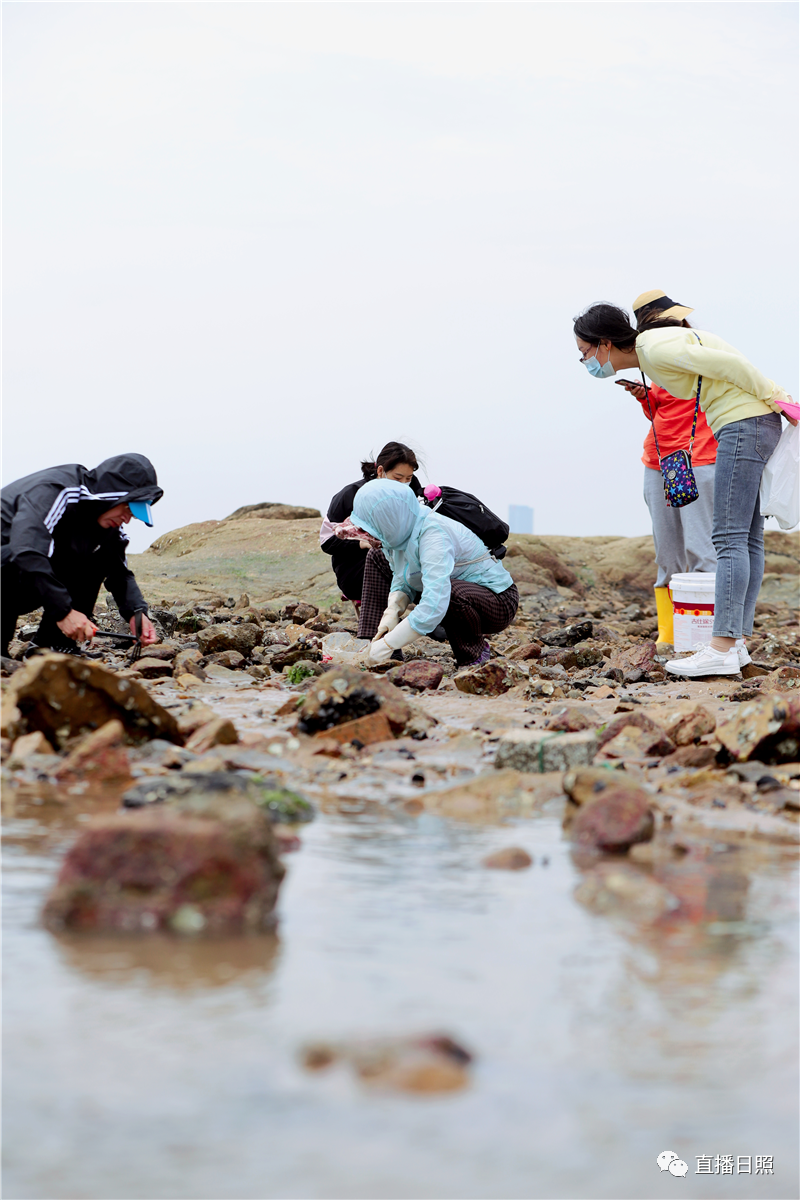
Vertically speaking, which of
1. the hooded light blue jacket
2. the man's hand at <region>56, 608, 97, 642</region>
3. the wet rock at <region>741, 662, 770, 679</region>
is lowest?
the wet rock at <region>741, 662, 770, 679</region>

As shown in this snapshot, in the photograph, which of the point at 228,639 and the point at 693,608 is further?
the point at 228,639

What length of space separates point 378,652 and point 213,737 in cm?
252

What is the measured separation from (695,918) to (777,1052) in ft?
1.99

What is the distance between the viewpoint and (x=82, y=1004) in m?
1.90

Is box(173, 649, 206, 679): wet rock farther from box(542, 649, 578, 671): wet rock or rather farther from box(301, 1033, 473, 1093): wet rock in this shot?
box(301, 1033, 473, 1093): wet rock

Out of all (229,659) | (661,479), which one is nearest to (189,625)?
(229,659)

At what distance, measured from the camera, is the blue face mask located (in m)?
6.77

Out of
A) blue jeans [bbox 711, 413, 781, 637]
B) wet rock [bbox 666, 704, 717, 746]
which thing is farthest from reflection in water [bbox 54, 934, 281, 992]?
blue jeans [bbox 711, 413, 781, 637]

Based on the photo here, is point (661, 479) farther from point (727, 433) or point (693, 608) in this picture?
point (727, 433)

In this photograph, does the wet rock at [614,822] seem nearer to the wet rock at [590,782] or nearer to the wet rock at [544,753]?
the wet rock at [590,782]

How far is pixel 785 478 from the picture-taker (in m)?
6.23

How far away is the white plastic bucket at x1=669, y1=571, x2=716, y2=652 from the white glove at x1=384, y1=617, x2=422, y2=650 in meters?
1.83

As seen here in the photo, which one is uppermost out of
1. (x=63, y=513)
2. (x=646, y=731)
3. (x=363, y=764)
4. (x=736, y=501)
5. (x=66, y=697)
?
(x=736, y=501)

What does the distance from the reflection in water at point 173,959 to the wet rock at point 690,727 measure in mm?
2533
